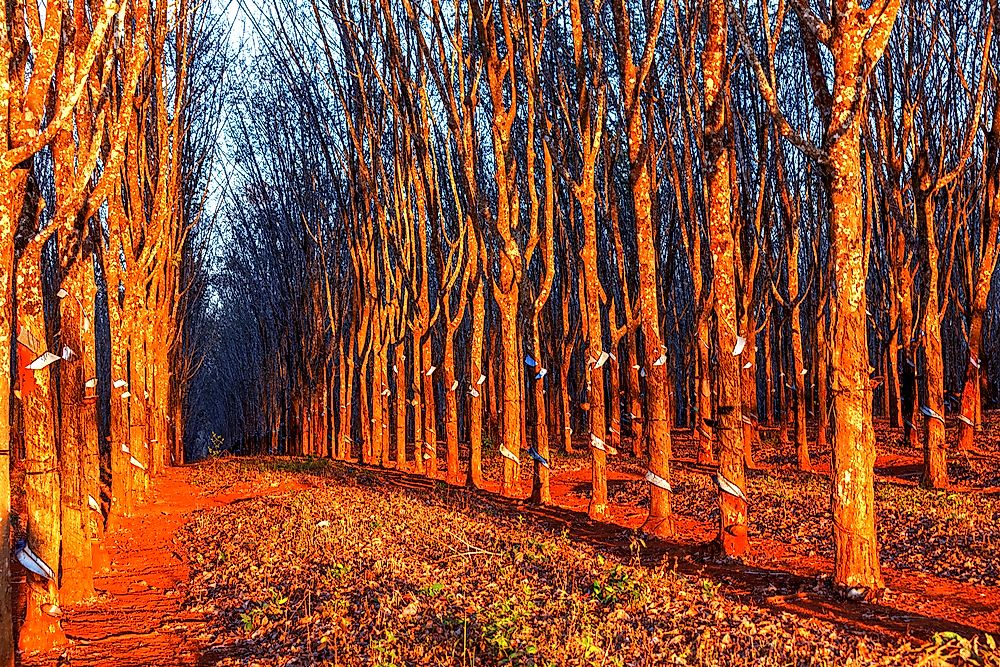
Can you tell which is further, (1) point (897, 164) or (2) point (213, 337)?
(2) point (213, 337)

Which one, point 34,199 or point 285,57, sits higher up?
point 285,57

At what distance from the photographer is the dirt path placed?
18.8 feet

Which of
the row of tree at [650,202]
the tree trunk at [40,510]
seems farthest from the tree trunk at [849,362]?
the tree trunk at [40,510]

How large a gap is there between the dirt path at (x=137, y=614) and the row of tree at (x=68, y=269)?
A: 0.25 meters

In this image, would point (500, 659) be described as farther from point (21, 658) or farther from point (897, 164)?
point (897, 164)

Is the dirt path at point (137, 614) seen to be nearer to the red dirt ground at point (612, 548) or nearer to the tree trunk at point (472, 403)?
the red dirt ground at point (612, 548)

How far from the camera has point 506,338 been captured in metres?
12.0

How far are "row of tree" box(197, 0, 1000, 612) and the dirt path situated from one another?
4713 mm

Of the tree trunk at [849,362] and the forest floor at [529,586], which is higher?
the tree trunk at [849,362]

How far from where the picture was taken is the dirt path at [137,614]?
573cm

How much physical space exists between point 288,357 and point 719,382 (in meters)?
21.7

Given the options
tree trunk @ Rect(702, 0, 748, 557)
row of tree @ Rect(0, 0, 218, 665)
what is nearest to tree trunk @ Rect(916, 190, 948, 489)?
tree trunk @ Rect(702, 0, 748, 557)

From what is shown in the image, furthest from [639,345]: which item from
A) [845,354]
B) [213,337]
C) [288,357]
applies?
[213,337]

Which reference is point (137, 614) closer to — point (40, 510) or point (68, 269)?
point (40, 510)
